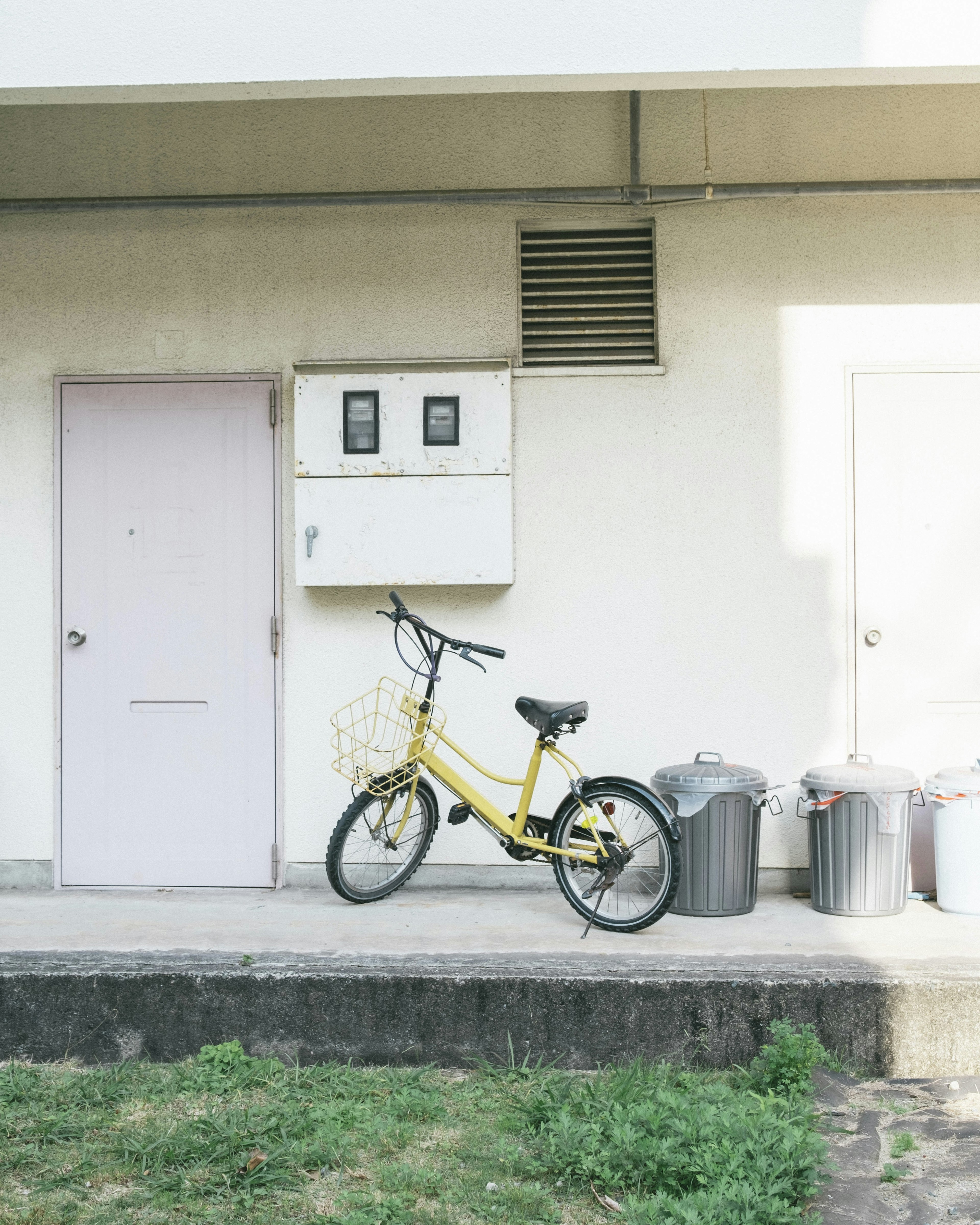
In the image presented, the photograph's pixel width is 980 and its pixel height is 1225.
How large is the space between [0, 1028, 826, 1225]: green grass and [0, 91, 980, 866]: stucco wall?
164 centimetres

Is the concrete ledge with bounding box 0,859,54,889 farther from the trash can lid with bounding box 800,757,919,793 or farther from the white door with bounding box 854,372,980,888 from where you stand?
the white door with bounding box 854,372,980,888

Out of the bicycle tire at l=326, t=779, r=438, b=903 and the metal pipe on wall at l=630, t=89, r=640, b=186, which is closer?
the bicycle tire at l=326, t=779, r=438, b=903

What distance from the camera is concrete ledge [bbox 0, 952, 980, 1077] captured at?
4055mm

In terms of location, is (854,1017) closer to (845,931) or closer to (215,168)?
(845,931)

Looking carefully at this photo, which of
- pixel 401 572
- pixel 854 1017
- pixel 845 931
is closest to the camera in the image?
pixel 854 1017

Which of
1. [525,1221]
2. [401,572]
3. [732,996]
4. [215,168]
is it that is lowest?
[525,1221]

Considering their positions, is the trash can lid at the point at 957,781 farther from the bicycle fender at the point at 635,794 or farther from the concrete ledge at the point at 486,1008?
the bicycle fender at the point at 635,794

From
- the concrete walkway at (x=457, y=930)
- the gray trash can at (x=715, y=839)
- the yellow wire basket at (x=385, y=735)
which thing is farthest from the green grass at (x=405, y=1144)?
the yellow wire basket at (x=385, y=735)

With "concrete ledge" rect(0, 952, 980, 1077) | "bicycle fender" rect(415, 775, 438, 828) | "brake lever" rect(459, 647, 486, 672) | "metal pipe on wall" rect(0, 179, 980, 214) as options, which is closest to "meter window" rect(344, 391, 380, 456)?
"metal pipe on wall" rect(0, 179, 980, 214)

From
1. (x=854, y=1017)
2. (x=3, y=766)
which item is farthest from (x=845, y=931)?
(x=3, y=766)

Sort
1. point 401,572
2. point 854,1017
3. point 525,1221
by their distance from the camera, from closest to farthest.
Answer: point 525,1221, point 854,1017, point 401,572

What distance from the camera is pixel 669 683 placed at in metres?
5.45

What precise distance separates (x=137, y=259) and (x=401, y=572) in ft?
6.73

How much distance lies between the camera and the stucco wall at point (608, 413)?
5414 mm
